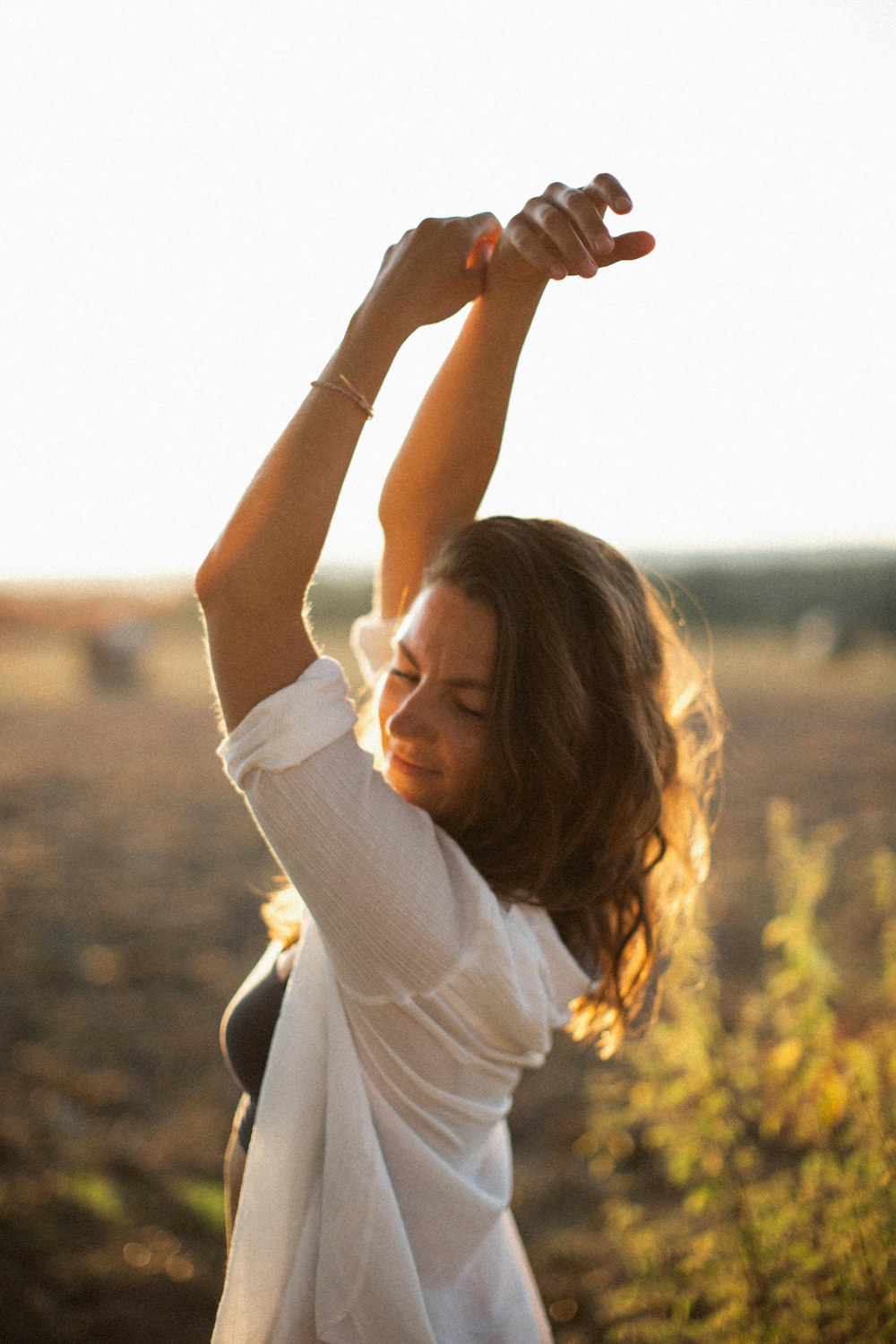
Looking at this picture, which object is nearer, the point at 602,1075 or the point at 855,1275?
the point at 855,1275

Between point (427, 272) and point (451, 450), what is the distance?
41 centimetres

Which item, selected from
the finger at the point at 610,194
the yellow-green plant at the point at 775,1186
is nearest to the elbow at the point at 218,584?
the finger at the point at 610,194

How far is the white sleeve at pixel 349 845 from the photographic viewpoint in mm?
1078

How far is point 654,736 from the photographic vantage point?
59.1 inches

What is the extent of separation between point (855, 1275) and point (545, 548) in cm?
148

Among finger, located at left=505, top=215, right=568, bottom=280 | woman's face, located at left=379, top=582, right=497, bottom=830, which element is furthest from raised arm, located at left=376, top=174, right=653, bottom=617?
woman's face, located at left=379, top=582, right=497, bottom=830

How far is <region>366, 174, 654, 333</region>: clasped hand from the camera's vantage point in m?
1.24

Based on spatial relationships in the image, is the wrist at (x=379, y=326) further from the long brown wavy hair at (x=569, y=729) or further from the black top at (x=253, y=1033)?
the black top at (x=253, y=1033)

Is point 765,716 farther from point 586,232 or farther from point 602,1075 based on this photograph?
point 586,232

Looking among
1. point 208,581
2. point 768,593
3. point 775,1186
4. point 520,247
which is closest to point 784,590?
point 768,593

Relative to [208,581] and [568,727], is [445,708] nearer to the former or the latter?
[568,727]

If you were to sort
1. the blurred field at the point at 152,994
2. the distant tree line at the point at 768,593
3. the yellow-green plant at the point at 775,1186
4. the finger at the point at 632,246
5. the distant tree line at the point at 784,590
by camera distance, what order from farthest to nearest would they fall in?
the distant tree line at the point at 768,593 < the distant tree line at the point at 784,590 < the blurred field at the point at 152,994 < the yellow-green plant at the point at 775,1186 < the finger at the point at 632,246

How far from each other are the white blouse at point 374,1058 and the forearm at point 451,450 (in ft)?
1.99

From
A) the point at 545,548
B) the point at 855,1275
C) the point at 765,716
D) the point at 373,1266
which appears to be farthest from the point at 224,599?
the point at 765,716
